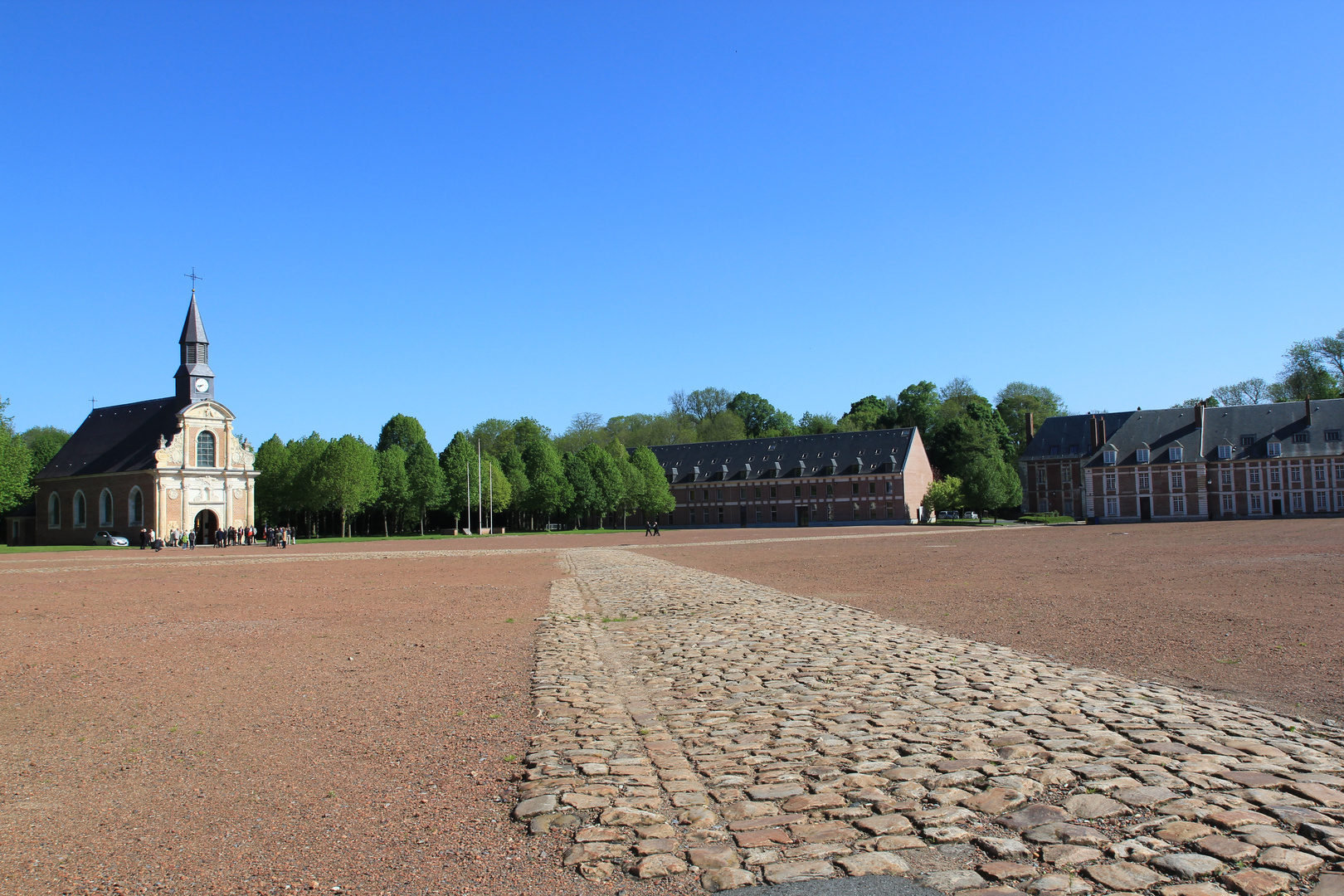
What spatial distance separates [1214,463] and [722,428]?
6425cm

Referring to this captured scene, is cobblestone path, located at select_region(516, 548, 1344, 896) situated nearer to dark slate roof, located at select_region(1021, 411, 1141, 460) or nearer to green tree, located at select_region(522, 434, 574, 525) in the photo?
green tree, located at select_region(522, 434, 574, 525)

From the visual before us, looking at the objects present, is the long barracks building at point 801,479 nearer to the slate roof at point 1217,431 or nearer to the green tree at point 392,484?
the slate roof at point 1217,431

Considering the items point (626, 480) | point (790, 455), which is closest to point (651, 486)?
point (626, 480)

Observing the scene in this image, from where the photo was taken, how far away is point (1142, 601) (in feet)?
51.9

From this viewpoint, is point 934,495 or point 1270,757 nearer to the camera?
point 1270,757

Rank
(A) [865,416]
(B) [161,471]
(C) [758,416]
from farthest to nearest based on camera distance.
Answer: (C) [758,416] < (A) [865,416] < (B) [161,471]

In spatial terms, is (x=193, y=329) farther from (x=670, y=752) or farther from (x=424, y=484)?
(x=670, y=752)

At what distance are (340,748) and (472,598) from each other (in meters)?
12.3

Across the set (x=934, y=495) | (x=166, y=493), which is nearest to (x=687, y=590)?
(x=166, y=493)

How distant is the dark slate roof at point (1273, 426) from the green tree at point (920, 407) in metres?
33.6

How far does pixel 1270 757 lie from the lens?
6180 millimetres

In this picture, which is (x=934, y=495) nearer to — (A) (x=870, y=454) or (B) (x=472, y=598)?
(A) (x=870, y=454)

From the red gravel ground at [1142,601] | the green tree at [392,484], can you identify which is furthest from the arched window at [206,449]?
the red gravel ground at [1142,601]

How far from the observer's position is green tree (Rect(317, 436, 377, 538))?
76.2m
